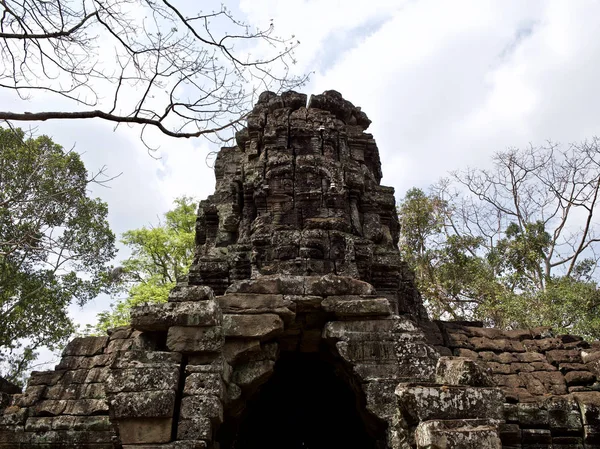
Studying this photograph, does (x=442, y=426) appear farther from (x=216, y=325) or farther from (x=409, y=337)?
(x=216, y=325)

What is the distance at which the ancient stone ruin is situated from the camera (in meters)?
4.46

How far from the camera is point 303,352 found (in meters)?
6.25

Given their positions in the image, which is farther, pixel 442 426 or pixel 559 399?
pixel 559 399

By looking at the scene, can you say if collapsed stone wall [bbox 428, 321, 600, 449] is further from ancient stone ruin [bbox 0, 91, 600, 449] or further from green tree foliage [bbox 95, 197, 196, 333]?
green tree foliage [bbox 95, 197, 196, 333]

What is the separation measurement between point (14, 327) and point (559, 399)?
15.7 meters

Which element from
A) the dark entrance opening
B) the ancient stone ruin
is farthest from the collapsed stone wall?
the dark entrance opening

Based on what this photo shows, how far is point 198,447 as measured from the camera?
4.35 meters

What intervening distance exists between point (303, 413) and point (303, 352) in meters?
2.97

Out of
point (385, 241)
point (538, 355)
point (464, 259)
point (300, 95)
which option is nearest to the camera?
point (538, 355)

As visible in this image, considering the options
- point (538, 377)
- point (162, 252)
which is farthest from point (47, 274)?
point (538, 377)

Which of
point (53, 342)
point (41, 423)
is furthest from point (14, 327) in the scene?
point (41, 423)

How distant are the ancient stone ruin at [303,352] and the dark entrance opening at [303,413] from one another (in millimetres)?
29

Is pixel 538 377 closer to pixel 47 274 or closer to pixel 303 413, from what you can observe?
pixel 303 413

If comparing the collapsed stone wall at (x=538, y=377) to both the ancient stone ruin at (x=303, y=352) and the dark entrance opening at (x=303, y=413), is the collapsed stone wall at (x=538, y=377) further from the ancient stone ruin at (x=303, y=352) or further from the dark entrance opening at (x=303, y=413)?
the dark entrance opening at (x=303, y=413)
